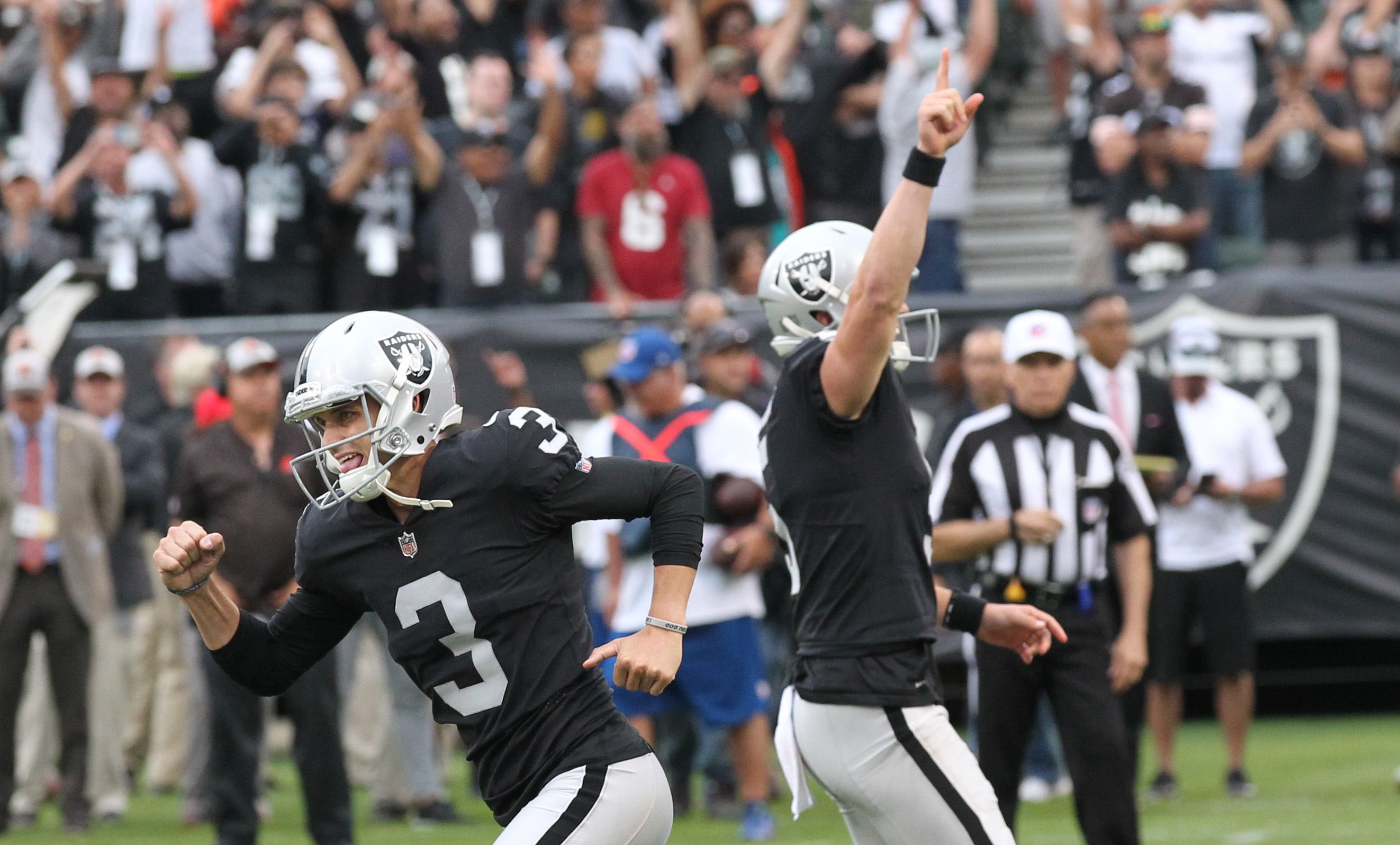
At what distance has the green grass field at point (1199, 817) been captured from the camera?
8.03 meters

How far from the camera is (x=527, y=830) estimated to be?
12.6ft

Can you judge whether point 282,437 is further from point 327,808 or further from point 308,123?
point 308,123

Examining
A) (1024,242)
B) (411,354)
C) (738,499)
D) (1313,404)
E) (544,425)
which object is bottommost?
(738,499)

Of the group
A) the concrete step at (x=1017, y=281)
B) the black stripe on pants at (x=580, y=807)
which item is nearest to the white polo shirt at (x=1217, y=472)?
the concrete step at (x=1017, y=281)

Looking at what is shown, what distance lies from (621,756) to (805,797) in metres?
0.88

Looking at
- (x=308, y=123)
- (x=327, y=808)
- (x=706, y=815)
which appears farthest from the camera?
(x=308, y=123)

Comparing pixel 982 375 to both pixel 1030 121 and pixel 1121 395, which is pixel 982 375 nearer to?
pixel 1121 395

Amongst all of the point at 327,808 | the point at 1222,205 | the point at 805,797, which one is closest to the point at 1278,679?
the point at 1222,205

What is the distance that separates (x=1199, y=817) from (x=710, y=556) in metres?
A: 2.43

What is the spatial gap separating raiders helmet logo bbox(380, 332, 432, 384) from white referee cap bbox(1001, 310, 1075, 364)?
292 cm

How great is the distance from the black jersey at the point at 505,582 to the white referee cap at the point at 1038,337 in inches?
104

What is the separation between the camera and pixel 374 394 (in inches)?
153

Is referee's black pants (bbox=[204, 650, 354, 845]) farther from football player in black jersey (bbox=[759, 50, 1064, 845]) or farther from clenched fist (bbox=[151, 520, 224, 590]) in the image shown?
clenched fist (bbox=[151, 520, 224, 590])

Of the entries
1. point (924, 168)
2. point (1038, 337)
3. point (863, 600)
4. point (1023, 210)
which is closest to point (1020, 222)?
point (1023, 210)
